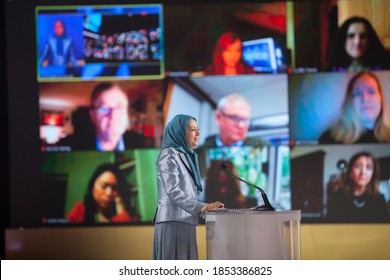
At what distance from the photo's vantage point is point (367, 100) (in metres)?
6.75

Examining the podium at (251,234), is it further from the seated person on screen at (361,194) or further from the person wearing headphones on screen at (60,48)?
the person wearing headphones on screen at (60,48)

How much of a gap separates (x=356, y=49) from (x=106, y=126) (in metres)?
2.32

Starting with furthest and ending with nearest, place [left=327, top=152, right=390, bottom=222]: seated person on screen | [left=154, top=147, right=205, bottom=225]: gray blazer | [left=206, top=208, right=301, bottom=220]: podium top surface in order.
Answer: [left=327, top=152, right=390, bottom=222]: seated person on screen
[left=154, top=147, right=205, bottom=225]: gray blazer
[left=206, top=208, right=301, bottom=220]: podium top surface

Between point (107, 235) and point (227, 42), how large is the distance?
2.04 m

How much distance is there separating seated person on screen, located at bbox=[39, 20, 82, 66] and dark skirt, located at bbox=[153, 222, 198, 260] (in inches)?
→ 124

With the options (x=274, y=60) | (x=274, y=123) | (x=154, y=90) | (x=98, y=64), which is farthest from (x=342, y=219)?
(x=98, y=64)

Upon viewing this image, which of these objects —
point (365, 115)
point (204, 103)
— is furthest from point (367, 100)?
point (204, 103)

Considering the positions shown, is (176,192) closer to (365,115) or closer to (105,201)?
(105,201)

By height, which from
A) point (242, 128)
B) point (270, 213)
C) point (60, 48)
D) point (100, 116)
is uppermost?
point (60, 48)

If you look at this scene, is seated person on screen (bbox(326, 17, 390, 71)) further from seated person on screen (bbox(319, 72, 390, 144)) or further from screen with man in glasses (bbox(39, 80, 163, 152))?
screen with man in glasses (bbox(39, 80, 163, 152))

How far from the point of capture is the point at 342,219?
6.77m

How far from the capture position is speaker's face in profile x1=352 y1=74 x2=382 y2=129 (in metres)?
6.75

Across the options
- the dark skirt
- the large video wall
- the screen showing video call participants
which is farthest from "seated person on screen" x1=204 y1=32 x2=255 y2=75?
the dark skirt

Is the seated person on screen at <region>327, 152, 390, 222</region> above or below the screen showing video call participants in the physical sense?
below
